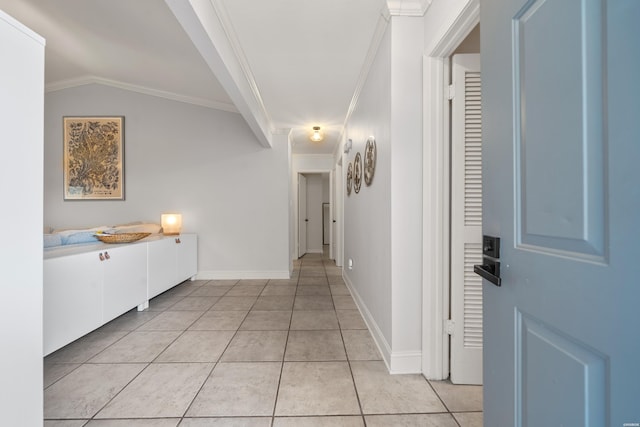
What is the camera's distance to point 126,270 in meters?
2.73

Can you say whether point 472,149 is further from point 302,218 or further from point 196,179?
point 302,218

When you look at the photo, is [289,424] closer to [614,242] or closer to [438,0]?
[614,242]

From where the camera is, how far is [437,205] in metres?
1.79

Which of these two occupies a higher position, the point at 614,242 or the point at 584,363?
the point at 614,242

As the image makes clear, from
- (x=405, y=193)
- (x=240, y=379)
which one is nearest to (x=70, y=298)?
(x=240, y=379)

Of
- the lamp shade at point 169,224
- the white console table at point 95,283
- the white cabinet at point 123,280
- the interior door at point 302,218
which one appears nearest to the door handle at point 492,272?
the white console table at point 95,283

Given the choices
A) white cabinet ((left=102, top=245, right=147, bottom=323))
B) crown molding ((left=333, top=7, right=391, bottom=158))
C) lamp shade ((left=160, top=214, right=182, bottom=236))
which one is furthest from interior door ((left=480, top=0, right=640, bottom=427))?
lamp shade ((left=160, top=214, right=182, bottom=236))

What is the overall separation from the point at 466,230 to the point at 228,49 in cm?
218

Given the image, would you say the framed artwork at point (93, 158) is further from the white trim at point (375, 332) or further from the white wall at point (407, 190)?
the white wall at point (407, 190)

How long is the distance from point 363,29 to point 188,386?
2.70 m

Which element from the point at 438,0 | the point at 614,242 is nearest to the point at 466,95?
the point at 438,0

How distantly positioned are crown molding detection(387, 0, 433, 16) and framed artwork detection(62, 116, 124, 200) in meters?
4.36

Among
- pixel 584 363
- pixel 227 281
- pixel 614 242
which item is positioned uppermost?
pixel 614 242

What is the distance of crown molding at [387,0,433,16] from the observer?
1.83 meters
